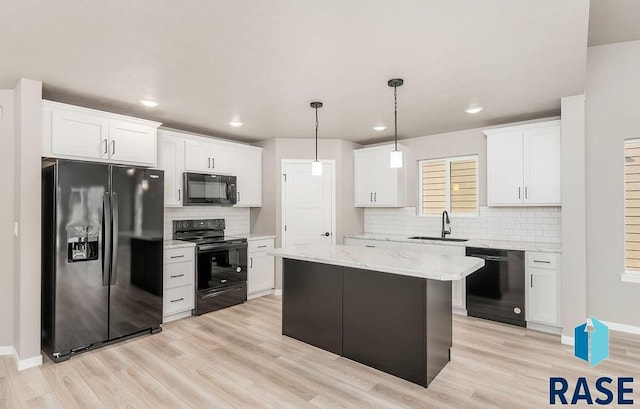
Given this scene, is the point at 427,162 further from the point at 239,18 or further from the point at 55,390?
the point at 55,390

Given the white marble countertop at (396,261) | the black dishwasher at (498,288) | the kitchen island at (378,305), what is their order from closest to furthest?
the white marble countertop at (396,261) → the kitchen island at (378,305) → the black dishwasher at (498,288)

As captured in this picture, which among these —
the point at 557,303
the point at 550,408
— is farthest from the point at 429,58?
the point at 557,303

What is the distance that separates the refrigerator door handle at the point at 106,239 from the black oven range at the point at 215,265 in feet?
3.69

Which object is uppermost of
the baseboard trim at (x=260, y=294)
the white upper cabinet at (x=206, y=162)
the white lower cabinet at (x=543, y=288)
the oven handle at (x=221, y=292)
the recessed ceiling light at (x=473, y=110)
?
the recessed ceiling light at (x=473, y=110)

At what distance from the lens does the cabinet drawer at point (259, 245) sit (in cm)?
491

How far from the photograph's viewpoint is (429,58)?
2.50 m

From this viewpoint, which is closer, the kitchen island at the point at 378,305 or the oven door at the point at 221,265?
the kitchen island at the point at 378,305

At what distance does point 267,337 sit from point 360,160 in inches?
123

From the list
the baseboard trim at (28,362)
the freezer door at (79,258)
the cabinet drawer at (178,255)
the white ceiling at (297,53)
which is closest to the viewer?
the white ceiling at (297,53)

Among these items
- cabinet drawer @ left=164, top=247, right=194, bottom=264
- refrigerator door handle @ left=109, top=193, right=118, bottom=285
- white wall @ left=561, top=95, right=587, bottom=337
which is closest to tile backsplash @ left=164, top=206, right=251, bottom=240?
cabinet drawer @ left=164, top=247, right=194, bottom=264

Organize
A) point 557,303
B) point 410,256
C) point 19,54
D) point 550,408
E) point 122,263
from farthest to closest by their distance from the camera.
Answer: point 557,303 < point 122,263 < point 410,256 < point 19,54 < point 550,408

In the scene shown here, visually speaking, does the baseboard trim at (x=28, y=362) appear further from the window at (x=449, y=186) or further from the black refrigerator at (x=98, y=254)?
the window at (x=449, y=186)

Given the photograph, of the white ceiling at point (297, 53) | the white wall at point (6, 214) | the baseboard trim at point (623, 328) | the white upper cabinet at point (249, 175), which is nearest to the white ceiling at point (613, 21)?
the white ceiling at point (297, 53)

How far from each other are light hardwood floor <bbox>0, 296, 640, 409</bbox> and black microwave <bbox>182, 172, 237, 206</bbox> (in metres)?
1.72
